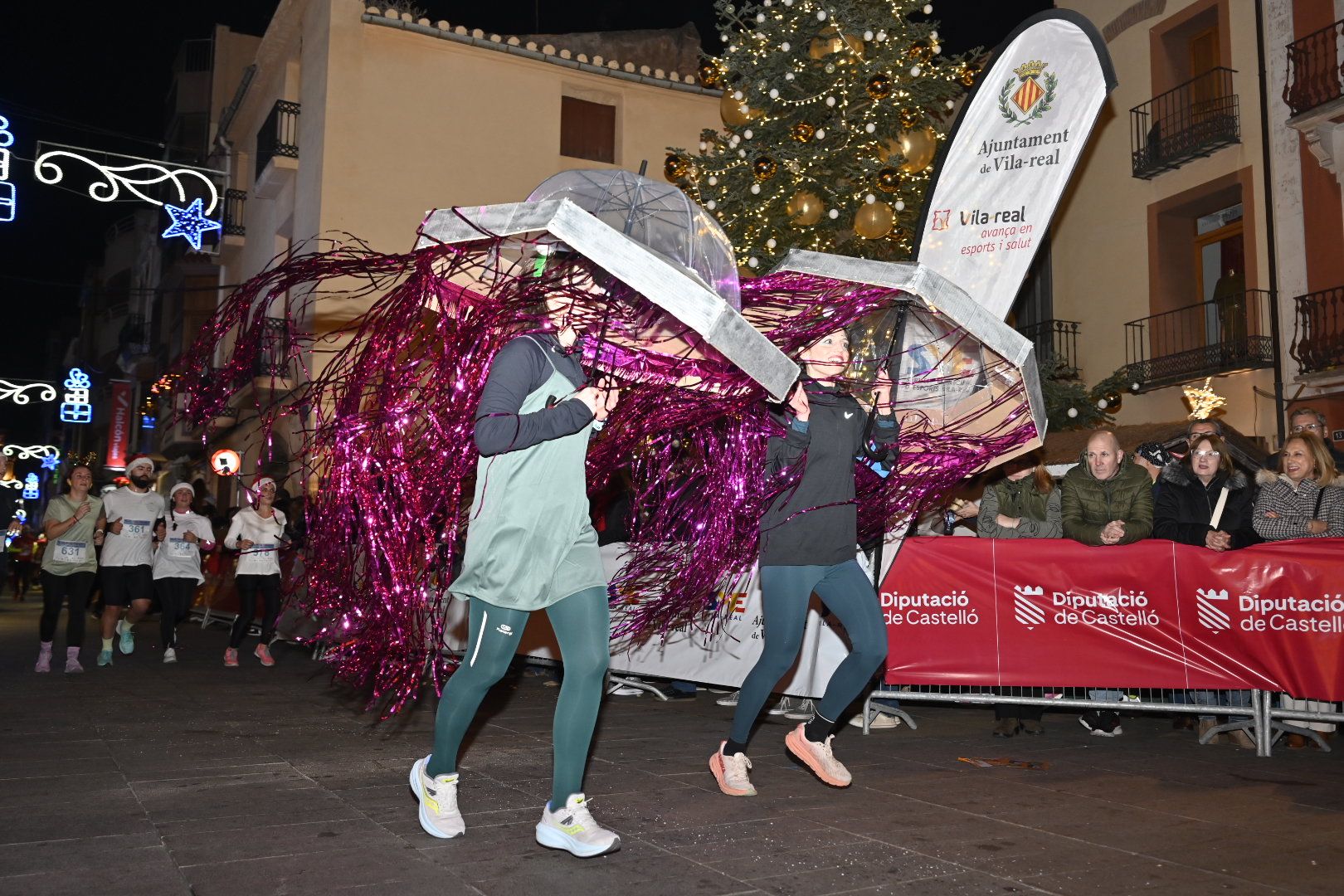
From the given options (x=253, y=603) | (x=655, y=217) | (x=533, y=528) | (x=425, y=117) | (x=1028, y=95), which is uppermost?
(x=425, y=117)

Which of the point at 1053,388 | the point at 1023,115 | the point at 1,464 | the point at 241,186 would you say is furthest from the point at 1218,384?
the point at 241,186

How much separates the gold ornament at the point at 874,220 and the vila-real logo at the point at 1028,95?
2367mm

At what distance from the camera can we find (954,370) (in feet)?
16.7

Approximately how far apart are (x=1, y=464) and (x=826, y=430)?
20.0ft

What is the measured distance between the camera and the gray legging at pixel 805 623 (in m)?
4.60

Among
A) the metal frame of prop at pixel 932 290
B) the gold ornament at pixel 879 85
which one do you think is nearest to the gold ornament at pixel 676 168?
the gold ornament at pixel 879 85

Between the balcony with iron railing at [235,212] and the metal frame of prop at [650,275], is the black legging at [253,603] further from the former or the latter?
the balcony with iron railing at [235,212]

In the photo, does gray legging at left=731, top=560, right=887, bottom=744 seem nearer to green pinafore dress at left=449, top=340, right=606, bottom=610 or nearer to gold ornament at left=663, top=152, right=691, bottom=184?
green pinafore dress at left=449, top=340, right=606, bottom=610

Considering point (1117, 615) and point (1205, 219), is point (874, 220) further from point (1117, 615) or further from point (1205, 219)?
point (1205, 219)

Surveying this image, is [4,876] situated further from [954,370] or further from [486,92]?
[486,92]

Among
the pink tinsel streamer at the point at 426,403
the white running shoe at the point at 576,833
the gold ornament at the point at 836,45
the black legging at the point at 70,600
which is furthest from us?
the gold ornament at the point at 836,45

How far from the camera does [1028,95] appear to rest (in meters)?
10.4

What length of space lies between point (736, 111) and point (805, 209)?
1830mm

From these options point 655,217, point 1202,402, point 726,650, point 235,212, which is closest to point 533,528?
point 655,217
